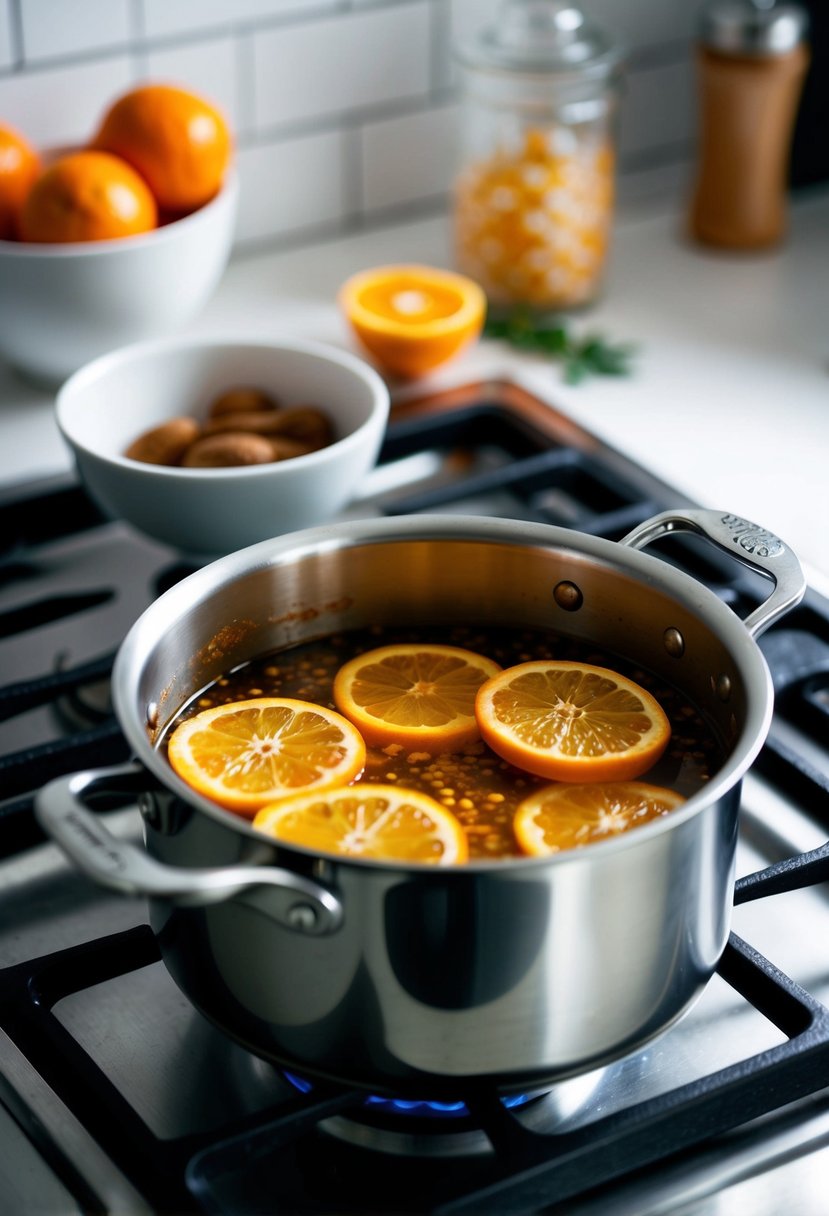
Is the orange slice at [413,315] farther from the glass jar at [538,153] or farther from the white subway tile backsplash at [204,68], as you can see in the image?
the white subway tile backsplash at [204,68]

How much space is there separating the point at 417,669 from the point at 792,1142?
0.87 feet

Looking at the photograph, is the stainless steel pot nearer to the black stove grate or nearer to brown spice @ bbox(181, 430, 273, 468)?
the black stove grate

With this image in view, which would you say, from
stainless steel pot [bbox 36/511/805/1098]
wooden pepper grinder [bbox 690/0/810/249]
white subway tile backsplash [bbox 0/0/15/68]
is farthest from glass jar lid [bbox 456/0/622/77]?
stainless steel pot [bbox 36/511/805/1098]

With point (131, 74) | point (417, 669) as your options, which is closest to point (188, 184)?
point (131, 74)

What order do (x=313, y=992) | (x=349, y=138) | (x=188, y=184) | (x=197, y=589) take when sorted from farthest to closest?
(x=349, y=138), (x=188, y=184), (x=197, y=589), (x=313, y=992)

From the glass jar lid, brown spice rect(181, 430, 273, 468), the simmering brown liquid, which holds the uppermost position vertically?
the glass jar lid

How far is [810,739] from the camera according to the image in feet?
2.75

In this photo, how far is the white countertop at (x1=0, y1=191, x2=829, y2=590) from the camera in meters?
1.07

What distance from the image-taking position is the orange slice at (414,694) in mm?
689

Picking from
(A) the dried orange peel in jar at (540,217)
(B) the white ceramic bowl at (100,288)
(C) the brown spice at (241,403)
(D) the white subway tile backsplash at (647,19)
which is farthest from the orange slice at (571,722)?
(D) the white subway tile backsplash at (647,19)

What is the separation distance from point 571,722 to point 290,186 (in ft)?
2.63

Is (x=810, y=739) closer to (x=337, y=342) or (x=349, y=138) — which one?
(x=337, y=342)

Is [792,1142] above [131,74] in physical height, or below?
below

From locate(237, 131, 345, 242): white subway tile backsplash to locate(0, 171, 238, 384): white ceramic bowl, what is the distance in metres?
0.19
